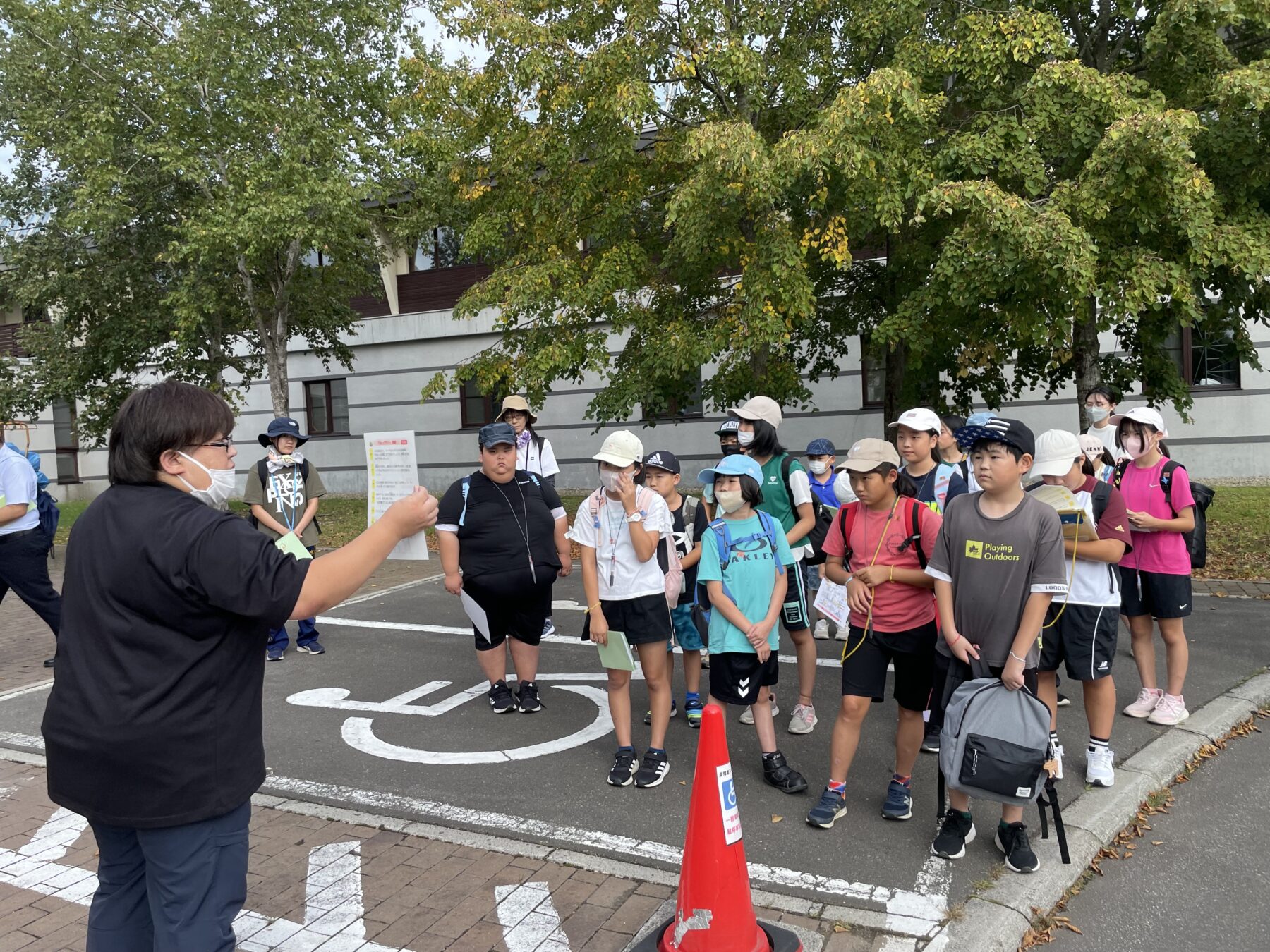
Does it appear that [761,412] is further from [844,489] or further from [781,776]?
[781,776]

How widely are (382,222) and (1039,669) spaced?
16563 millimetres

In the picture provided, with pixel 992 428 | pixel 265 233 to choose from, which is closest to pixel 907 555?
pixel 992 428

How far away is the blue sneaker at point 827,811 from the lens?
163 inches

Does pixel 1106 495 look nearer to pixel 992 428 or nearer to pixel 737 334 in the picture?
pixel 992 428

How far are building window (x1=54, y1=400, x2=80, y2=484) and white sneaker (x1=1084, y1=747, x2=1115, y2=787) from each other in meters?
29.6

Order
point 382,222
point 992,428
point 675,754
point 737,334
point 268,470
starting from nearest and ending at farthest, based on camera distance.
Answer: point 992,428
point 675,754
point 268,470
point 737,334
point 382,222

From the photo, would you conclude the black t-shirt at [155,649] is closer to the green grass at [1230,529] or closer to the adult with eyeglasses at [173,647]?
the adult with eyeglasses at [173,647]

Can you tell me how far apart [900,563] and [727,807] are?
1549 mm

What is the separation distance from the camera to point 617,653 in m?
4.75

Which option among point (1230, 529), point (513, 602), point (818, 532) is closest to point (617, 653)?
point (513, 602)

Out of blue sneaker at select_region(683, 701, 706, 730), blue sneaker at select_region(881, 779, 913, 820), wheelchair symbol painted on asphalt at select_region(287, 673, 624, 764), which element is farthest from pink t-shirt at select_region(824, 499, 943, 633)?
wheelchair symbol painted on asphalt at select_region(287, 673, 624, 764)

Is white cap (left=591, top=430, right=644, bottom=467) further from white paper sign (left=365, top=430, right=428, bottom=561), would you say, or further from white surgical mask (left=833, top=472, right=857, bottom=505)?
white surgical mask (left=833, top=472, right=857, bottom=505)

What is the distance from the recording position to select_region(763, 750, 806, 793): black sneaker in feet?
14.9

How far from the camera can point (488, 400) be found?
21.9 m
